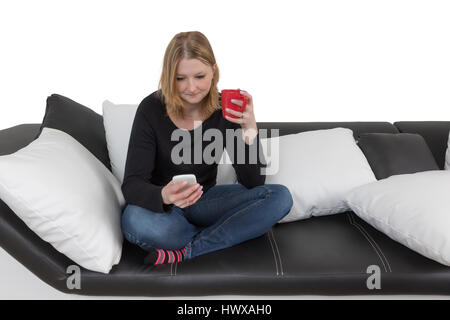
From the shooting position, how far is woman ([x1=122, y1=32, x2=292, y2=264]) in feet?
5.09

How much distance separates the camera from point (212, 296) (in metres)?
1.51

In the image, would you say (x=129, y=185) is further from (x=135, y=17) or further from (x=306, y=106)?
(x=306, y=106)

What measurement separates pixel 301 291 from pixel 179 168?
70 cm

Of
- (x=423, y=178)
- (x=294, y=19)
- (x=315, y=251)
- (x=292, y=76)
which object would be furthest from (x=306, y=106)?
(x=315, y=251)

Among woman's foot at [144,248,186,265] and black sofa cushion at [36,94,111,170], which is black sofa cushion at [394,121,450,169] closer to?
woman's foot at [144,248,186,265]

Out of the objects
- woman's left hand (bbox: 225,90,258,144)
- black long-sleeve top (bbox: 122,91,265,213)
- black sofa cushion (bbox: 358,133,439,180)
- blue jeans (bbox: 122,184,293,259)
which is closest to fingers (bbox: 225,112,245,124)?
woman's left hand (bbox: 225,90,258,144)

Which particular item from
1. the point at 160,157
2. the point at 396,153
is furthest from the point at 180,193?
the point at 396,153

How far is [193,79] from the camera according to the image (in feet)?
5.28

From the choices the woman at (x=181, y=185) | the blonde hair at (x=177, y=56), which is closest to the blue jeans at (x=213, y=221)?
the woman at (x=181, y=185)

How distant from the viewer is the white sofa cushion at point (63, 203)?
1358 mm

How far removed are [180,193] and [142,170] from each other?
0.26 metres

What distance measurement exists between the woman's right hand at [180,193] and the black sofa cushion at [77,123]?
565 mm

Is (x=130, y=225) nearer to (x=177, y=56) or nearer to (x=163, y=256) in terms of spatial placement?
(x=163, y=256)

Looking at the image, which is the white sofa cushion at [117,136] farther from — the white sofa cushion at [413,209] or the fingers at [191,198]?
the white sofa cushion at [413,209]
